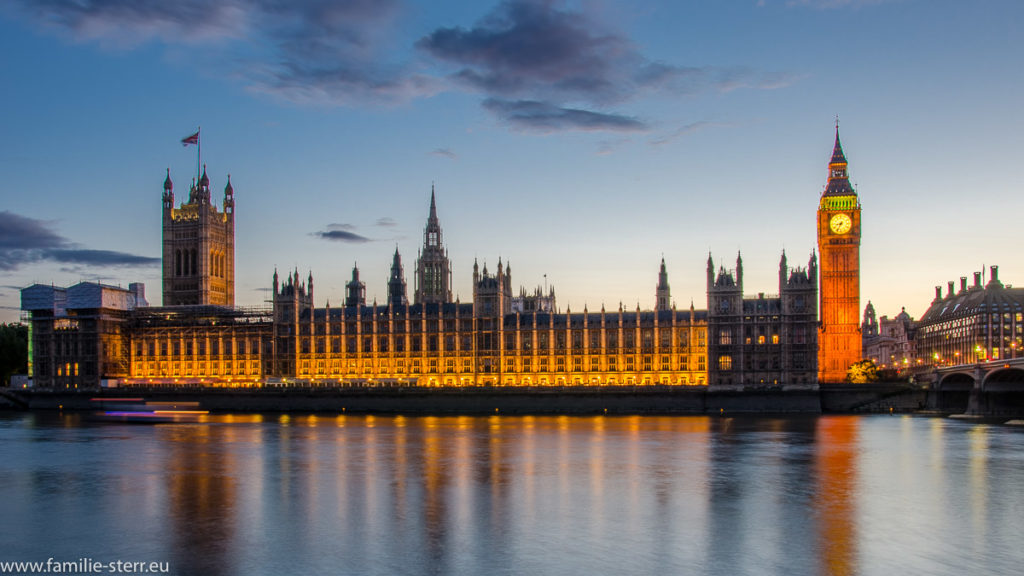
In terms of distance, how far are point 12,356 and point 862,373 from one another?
490ft

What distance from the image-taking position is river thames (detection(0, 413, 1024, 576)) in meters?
32.8

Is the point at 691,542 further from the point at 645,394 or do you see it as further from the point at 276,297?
the point at 276,297

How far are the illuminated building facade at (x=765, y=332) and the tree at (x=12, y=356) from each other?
124 m

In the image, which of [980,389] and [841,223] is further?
[841,223]

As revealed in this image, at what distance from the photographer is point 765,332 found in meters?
133

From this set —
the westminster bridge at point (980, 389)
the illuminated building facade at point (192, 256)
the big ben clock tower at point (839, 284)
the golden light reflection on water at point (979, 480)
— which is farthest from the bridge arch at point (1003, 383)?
the illuminated building facade at point (192, 256)

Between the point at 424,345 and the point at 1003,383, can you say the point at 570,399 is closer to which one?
the point at 424,345

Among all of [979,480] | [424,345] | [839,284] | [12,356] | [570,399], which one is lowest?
[570,399]

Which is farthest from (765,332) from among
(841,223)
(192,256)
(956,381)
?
(192,256)

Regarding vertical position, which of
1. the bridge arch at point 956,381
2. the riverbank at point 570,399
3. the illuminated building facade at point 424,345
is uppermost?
the illuminated building facade at point 424,345

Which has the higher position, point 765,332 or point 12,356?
point 765,332

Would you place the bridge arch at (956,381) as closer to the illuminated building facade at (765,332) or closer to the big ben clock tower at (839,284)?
the illuminated building facade at (765,332)

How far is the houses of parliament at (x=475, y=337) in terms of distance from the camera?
134 m

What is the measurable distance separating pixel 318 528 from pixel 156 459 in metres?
31.9
